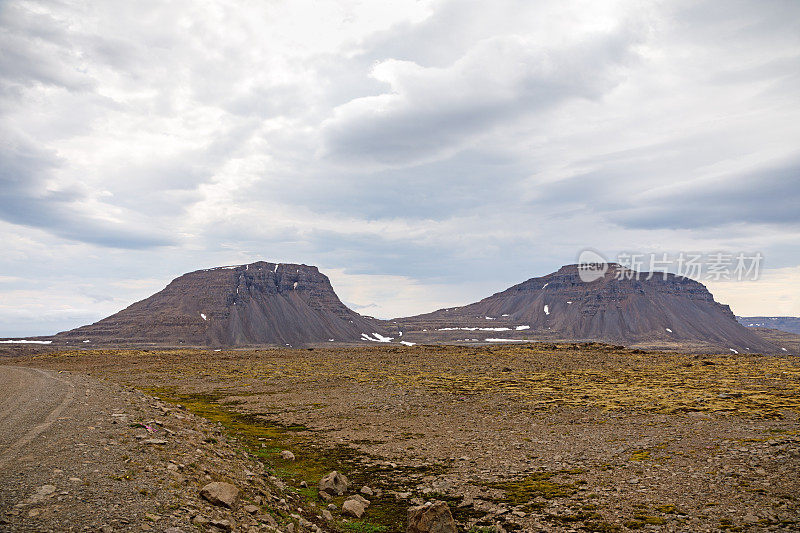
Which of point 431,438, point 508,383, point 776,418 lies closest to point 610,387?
point 508,383

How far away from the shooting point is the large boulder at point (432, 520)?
48.9 ft

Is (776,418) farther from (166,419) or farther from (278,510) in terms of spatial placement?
(166,419)

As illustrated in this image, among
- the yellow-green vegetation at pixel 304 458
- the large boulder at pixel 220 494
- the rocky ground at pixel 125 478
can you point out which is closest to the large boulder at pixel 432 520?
the yellow-green vegetation at pixel 304 458

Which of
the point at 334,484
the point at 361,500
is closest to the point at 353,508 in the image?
the point at 361,500

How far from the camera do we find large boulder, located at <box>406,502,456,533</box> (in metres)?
14.9

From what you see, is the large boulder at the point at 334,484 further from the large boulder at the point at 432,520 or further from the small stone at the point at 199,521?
the small stone at the point at 199,521

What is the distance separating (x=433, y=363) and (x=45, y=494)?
240 feet

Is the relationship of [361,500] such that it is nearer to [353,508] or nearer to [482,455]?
[353,508]

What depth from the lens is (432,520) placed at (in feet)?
49.6

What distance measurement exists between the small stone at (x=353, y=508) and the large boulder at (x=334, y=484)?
1.81m

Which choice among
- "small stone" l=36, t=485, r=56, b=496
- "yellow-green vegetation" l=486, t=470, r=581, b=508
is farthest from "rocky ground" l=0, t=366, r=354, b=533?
"yellow-green vegetation" l=486, t=470, r=581, b=508

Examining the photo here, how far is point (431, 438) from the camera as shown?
28.4 m

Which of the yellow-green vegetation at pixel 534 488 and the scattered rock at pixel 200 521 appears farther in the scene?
the yellow-green vegetation at pixel 534 488

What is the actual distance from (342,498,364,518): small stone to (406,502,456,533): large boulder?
2.52m
